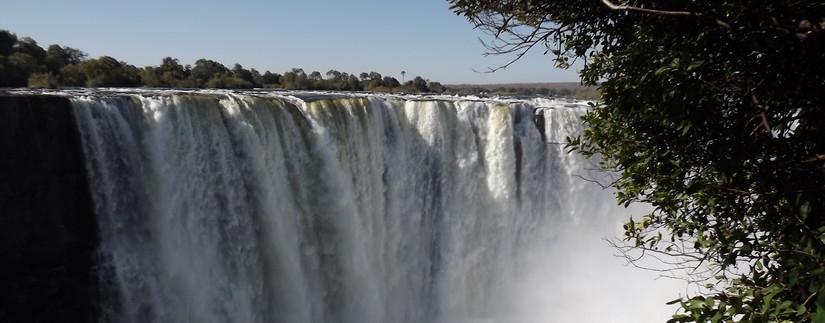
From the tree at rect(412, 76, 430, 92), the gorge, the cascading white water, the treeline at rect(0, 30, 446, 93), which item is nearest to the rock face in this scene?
the gorge

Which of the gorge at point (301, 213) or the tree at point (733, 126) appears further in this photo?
the gorge at point (301, 213)

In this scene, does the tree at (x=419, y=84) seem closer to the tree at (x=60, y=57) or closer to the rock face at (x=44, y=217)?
the tree at (x=60, y=57)

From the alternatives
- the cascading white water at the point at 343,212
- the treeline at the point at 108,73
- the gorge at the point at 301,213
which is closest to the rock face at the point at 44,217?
the gorge at the point at 301,213

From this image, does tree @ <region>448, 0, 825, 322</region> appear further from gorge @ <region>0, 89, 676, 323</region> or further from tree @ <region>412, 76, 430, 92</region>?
tree @ <region>412, 76, 430, 92</region>

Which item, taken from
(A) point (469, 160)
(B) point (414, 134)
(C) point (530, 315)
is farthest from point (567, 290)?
(B) point (414, 134)

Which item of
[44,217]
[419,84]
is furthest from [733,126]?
[419,84]

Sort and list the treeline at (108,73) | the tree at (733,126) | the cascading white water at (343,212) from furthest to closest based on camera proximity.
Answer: the treeline at (108,73)
the cascading white water at (343,212)
the tree at (733,126)
